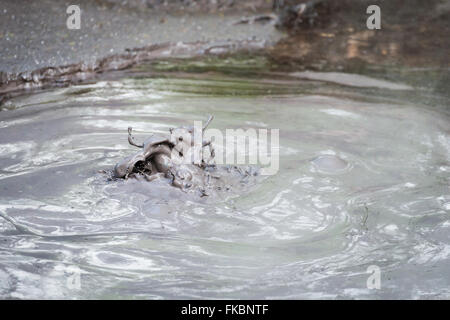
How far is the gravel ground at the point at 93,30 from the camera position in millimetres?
5664

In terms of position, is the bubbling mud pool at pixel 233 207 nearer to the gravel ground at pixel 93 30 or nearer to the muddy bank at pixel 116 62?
the muddy bank at pixel 116 62

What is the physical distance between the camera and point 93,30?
20.6ft

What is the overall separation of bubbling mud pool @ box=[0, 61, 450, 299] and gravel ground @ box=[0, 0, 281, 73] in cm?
75

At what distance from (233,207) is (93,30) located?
361 cm

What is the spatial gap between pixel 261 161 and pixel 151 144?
0.83m

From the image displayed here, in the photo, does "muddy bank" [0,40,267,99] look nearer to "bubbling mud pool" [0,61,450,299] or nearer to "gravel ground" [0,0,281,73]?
"gravel ground" [0,0,281,73]

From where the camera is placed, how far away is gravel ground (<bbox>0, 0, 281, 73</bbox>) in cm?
566

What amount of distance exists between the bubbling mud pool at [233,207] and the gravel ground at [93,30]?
749 mm

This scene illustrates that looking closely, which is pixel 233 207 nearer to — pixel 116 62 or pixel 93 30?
pixel 116 62

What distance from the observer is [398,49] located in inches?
247

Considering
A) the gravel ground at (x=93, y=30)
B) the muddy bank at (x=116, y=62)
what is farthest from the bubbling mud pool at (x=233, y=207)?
the gravel ground at (x=93, y=30)

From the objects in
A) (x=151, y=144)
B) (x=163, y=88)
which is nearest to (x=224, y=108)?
(x=163, y=88)

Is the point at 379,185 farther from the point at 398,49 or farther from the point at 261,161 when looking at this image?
the point at 398,49

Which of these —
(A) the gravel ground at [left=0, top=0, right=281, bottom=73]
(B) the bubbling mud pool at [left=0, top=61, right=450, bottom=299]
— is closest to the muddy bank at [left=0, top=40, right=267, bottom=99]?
(A) the gravel ground at [left=0, top=0, right=281, bottom=73]
